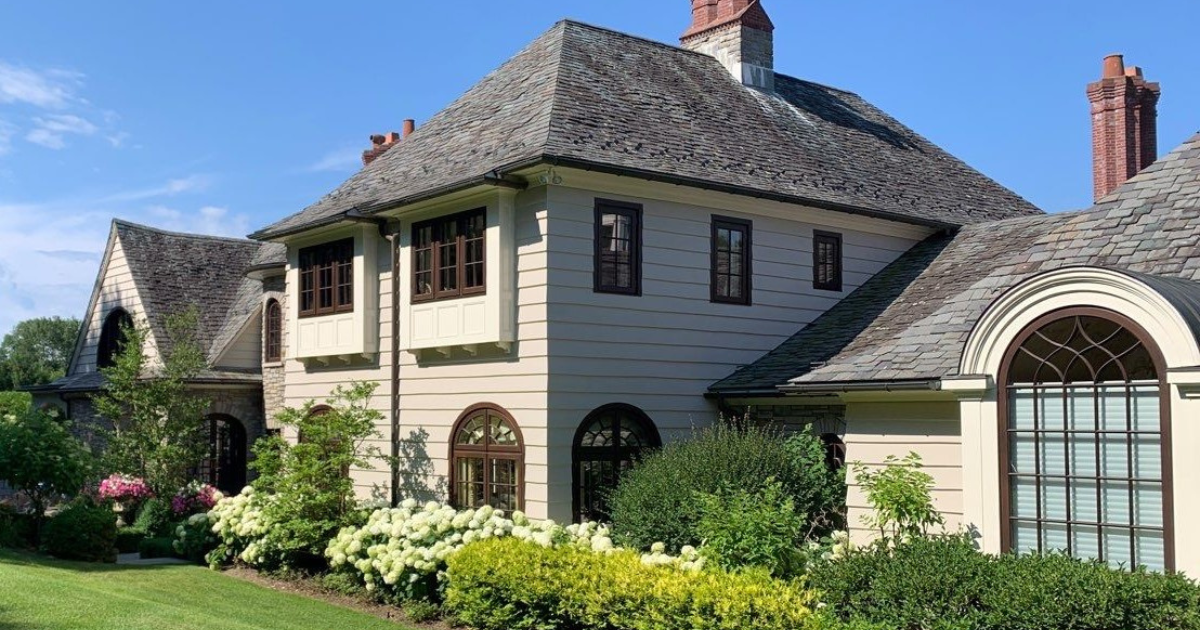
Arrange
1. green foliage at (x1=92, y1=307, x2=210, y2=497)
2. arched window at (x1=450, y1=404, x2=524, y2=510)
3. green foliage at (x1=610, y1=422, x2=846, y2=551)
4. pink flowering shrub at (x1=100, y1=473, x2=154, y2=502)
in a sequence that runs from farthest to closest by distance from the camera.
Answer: green foliage at (x1=92, y1=307, x2=210, y2=497) → pink flowering shrub at (x1=100, y1=473, x2=154, y2=502) → arched window at (x1=450, y1=404, x2=524, y2=510) → green foliage at (x1=610, y1=422, x2=846, y2=551)

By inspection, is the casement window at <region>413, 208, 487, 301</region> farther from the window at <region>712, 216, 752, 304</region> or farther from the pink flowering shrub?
the pink flowering shrub

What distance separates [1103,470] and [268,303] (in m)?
19.2

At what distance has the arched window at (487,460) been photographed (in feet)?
54.6

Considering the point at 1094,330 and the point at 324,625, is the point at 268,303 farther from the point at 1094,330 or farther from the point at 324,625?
the point at 1094,330

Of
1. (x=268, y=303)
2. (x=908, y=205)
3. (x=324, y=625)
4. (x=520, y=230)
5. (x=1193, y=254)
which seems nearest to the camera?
(x=1193, y=254)

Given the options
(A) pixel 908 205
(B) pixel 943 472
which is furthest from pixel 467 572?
(A) pixel 908 205

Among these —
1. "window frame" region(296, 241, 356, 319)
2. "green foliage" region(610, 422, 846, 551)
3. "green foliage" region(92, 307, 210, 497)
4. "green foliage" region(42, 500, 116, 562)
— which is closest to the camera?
"green foliage" region(610, 422, 846, 551)

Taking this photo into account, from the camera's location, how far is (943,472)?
13.2m

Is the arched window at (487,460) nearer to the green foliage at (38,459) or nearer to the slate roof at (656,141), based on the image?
the slate roof at (656,141)

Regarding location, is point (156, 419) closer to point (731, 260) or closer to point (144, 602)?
point (144, 602)

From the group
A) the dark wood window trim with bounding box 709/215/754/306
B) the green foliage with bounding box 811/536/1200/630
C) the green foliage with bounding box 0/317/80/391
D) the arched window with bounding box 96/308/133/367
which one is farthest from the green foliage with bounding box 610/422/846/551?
the green foliage with bounding box 0/317/80/391

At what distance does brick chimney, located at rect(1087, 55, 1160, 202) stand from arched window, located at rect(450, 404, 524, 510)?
39.8ft

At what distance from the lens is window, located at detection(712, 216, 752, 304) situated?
59.3ft

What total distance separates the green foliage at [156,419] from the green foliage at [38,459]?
250 centimetres
